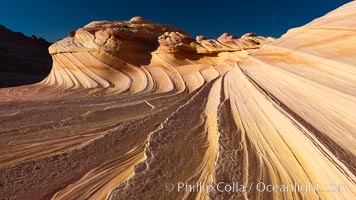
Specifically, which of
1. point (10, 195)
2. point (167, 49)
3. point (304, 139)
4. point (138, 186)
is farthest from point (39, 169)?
point (167, 49)

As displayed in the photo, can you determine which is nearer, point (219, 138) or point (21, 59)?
point (219, 138)

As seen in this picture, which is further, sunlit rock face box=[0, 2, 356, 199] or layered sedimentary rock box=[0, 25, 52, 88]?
layered sedimentary rock box=[0, 25, 52, 88]

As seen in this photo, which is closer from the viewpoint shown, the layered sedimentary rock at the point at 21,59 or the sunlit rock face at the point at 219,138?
the sunlit rock face at the point at 219,138

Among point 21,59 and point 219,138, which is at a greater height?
point 21,59

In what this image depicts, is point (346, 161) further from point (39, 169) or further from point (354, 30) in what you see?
point (354, 30)

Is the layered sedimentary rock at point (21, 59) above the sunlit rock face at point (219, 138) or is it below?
above

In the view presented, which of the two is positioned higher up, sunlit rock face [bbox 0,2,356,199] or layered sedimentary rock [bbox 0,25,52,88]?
layered sedimentary rock [bbox 0,25,52,88]
